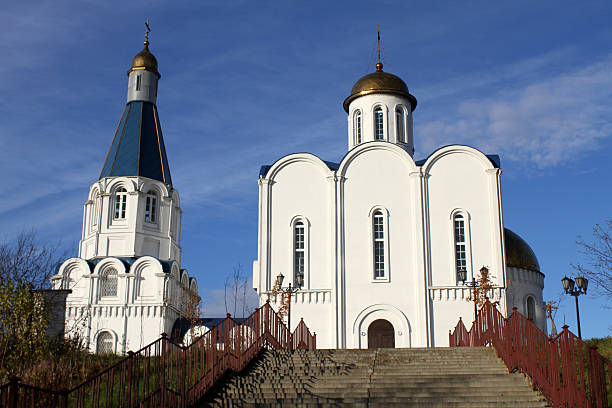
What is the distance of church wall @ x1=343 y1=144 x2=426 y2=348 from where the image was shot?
25.6 m

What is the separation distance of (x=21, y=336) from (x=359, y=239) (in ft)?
42.8

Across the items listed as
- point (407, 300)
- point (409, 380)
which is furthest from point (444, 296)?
point (409, 380)

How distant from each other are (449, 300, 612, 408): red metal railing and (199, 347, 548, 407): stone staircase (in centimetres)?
38

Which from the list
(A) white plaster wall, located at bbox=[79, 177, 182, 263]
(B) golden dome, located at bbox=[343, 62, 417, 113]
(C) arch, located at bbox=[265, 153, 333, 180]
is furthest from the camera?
(A) white plaster wall, located at bbox=[79, 177, 182, 263]

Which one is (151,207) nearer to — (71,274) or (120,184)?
(120,184)

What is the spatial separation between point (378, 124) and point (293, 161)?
605 centimetres

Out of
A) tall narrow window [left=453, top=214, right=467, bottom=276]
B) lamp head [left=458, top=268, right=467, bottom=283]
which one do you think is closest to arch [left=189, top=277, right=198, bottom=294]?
tall narrow window [left=453, top=214, right=467, bottom=276]

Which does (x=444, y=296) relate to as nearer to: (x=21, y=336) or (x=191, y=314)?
(x=21, y=336)

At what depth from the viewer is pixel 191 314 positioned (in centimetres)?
4031

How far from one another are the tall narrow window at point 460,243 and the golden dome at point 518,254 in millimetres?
5964

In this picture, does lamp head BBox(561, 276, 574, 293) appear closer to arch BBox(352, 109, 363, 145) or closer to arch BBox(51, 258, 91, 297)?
arch BBox(352, 109, 363, 145)

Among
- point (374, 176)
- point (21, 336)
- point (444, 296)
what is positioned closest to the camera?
point (21, 336)

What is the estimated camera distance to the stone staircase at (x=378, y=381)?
12.7m

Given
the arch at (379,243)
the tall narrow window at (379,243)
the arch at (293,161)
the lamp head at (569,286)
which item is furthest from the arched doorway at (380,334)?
the lamp head at (569,286)
